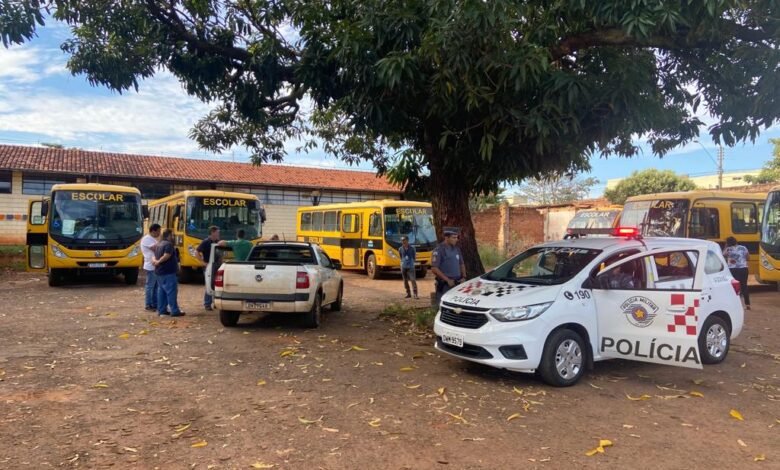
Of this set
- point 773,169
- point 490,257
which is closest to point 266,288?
point 490,257

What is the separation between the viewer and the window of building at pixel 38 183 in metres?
26.0

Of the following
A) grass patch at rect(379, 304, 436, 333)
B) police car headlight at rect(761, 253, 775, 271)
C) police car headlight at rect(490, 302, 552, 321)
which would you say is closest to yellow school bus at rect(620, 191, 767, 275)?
police car headlight at rect(761, 253, 775, 271)

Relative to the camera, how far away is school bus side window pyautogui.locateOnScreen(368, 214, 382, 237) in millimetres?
18827

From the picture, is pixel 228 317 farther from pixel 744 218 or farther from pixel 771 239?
pixel 744 218

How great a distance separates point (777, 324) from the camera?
10.6m

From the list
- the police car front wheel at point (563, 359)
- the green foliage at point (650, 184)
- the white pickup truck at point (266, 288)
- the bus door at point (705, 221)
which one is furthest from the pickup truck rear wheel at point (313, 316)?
the green foliage at point (650, 184)

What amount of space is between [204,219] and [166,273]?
654 cm

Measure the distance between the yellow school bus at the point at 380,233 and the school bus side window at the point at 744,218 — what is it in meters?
8.68

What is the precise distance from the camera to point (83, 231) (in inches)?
579

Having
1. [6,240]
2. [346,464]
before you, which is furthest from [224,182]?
[346,464]

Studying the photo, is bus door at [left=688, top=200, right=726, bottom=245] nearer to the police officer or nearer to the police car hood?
the police officer

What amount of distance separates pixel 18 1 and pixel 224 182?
73.0 feet

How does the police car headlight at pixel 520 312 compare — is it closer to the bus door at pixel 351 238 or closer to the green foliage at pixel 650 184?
the bus door at pixel 351 238

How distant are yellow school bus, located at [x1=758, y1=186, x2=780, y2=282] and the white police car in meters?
8.67
